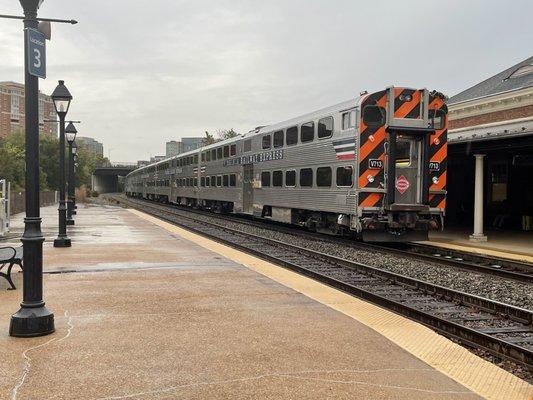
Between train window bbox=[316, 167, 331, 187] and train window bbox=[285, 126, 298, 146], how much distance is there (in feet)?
6.67

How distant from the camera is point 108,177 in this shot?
407 ft

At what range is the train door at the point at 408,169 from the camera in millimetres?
13562

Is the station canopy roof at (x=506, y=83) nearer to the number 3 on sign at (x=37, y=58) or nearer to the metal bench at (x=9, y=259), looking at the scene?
the metal bench at (x=9, y=259)

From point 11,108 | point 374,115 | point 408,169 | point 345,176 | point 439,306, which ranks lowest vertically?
point 439,306

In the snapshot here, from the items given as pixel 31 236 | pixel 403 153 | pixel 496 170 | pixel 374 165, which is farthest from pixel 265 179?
pixel 31 236

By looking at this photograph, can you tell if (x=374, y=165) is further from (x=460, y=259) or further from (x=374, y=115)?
(x=460, y=259)

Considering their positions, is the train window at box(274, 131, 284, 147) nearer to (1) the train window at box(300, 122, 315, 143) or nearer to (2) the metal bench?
(1) the train window at box(300, 122, 315, 143)

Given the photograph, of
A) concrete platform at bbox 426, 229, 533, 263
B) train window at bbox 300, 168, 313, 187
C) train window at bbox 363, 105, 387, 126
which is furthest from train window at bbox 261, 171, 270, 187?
train window at bbox 363, 105, 387, 126

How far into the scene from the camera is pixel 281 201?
18.5 m

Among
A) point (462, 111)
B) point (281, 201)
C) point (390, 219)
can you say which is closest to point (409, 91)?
point (390, 219)

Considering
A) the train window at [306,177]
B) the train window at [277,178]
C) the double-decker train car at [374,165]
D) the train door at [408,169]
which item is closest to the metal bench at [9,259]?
the double-decker train car at [374,165]

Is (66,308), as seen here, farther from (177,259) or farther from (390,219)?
(390,219)

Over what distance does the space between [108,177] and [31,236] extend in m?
124

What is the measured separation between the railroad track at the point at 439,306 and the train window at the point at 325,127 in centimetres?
436
